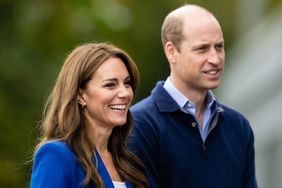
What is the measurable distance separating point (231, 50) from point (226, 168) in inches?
902

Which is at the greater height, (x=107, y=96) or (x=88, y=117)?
(x=107, y=96)

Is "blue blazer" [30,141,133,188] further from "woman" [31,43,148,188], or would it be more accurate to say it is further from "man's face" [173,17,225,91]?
"man's face" [173,17,225,91]

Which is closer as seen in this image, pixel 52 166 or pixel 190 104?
pixel 52 166

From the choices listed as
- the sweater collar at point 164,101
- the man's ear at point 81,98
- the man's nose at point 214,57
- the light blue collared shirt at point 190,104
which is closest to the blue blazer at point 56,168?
the man's ear at point 81,98

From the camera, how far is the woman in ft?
24.5

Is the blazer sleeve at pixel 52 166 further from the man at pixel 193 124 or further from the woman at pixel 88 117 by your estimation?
the man at pixel 193 124

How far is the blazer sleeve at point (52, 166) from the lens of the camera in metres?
7.40

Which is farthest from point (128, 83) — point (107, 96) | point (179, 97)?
point (179, 97)

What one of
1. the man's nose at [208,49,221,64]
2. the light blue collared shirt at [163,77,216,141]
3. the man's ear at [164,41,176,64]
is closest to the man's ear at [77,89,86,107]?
the light blue collared shirt at [163,77,216,141]

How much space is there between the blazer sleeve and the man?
905 mm

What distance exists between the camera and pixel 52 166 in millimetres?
7414

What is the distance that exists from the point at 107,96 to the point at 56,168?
21.0 inches

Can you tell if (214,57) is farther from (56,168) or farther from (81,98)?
(56,168)

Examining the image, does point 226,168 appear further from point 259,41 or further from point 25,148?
point 259,41
